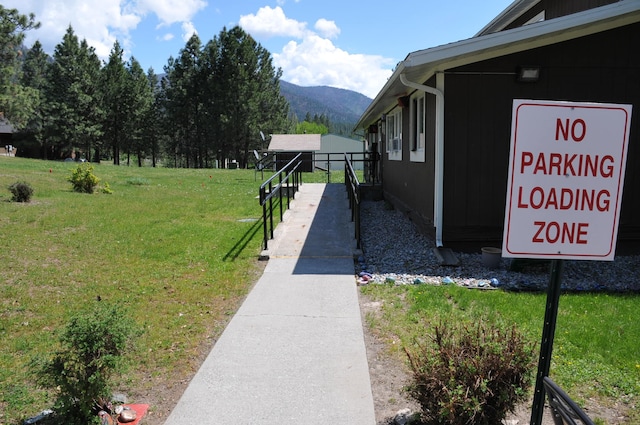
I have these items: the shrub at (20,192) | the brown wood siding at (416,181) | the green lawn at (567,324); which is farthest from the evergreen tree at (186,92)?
the green lawn at (567,324)

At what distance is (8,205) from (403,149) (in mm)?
8601

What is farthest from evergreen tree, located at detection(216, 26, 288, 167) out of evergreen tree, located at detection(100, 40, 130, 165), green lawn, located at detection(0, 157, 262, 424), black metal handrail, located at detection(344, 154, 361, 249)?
black metal handrail, located at detection(344, 154, 361, 249)

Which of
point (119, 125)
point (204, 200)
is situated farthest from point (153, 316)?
point (119, 125)

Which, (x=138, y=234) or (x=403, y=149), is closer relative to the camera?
(x=138, y=234)

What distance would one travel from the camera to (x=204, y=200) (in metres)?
13.5

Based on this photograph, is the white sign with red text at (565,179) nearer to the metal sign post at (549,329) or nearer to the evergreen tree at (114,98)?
the metal sign post at (549,329)

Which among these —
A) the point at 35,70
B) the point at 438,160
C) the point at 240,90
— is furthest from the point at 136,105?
the point at 438,160

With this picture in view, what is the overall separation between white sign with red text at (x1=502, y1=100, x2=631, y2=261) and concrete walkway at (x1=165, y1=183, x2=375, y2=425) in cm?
172

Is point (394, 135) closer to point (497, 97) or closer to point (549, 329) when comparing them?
point (497, 97)

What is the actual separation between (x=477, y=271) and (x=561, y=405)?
4.76 m

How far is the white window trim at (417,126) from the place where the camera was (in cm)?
830

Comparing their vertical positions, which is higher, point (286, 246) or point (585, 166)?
point (585, 166)

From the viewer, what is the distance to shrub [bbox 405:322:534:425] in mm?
2490

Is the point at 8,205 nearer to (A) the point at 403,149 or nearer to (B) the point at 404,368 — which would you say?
(A) the point at 403,149
